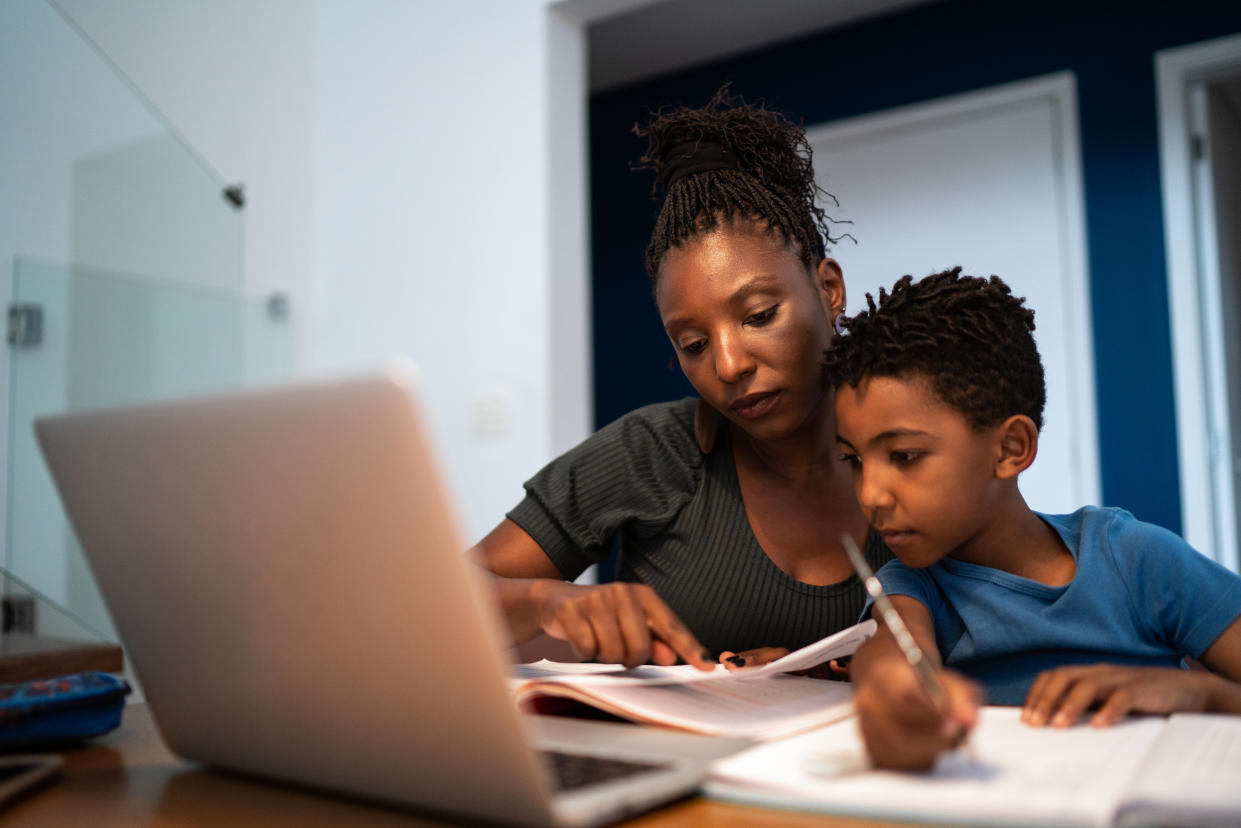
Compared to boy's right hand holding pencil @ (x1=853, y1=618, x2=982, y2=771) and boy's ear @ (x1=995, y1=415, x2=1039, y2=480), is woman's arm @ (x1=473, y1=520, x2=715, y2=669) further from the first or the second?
boy's ear @ (x1=995, y1=415, x2=1039, y2=480)

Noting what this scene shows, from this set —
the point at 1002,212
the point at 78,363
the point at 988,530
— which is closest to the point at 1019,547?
the point at 988,530

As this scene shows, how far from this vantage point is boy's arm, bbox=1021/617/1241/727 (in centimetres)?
62

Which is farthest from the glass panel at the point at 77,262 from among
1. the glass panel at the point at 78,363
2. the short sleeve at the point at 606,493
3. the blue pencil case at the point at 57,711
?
the blue pencil case at the point at 57,711

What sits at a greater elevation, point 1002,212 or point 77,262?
point 1002,212

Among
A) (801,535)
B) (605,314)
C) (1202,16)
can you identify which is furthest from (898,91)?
(801,535)

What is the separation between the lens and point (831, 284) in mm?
1234

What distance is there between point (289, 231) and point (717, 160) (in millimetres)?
2220

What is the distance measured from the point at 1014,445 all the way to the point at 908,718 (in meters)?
0.56

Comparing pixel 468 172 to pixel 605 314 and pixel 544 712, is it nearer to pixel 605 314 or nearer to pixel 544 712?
pixel 605 314

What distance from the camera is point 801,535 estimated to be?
3.88 ft

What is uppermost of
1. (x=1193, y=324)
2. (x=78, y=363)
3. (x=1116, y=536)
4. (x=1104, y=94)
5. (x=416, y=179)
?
(x=1104, y=94)

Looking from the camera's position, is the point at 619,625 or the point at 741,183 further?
the point at 741,183

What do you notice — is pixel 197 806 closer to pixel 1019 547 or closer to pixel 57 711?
pixel 57 711

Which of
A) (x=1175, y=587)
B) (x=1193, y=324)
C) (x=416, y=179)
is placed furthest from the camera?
(x=416, y=179)
